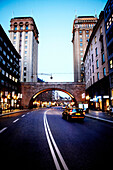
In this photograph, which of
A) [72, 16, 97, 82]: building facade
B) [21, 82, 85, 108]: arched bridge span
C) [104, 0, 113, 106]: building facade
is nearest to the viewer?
[104, 0, 113, 106]: building facade

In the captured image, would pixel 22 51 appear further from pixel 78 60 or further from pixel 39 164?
pixel 39 164

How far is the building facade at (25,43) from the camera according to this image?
204ft

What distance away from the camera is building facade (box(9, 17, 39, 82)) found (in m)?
62.3

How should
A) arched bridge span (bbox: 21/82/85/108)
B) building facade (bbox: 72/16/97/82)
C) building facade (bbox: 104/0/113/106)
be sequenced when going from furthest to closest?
building facade (bbox: 72/16/97/82) < arched bridge span (bbox: 21/82/85/108) < building facade (bbox: 104/0/113/106)

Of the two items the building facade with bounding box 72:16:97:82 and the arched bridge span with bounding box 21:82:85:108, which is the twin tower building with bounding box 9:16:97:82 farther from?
the arched bridge span with bounding box 21:82:85:108

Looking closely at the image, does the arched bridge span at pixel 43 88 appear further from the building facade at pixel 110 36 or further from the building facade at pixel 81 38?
the building facade at pixel 110 36

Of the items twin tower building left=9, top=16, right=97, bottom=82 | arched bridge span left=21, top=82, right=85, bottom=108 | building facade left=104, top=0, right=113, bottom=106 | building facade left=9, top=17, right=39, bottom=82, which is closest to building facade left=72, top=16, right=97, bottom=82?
twin tower building left=9, top=16, right=97, bottom=82

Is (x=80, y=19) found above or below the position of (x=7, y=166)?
above

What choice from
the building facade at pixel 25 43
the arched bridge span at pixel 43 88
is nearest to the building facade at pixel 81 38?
the arched bridge span at pixel 43 88

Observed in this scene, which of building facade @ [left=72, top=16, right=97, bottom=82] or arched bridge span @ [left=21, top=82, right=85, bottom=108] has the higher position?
building facade @ [left=72, top=16, right=97, bottom=82]

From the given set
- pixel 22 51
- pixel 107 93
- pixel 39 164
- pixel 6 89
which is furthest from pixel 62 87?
pixel 39 164

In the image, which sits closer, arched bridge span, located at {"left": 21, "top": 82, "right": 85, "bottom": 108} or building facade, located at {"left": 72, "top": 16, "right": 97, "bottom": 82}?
arched bridge span, located at {"left": 21, "top": 82, "right": 85, "bottom": 108}

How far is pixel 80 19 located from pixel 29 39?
32684mm

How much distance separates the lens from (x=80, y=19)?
228 feet
